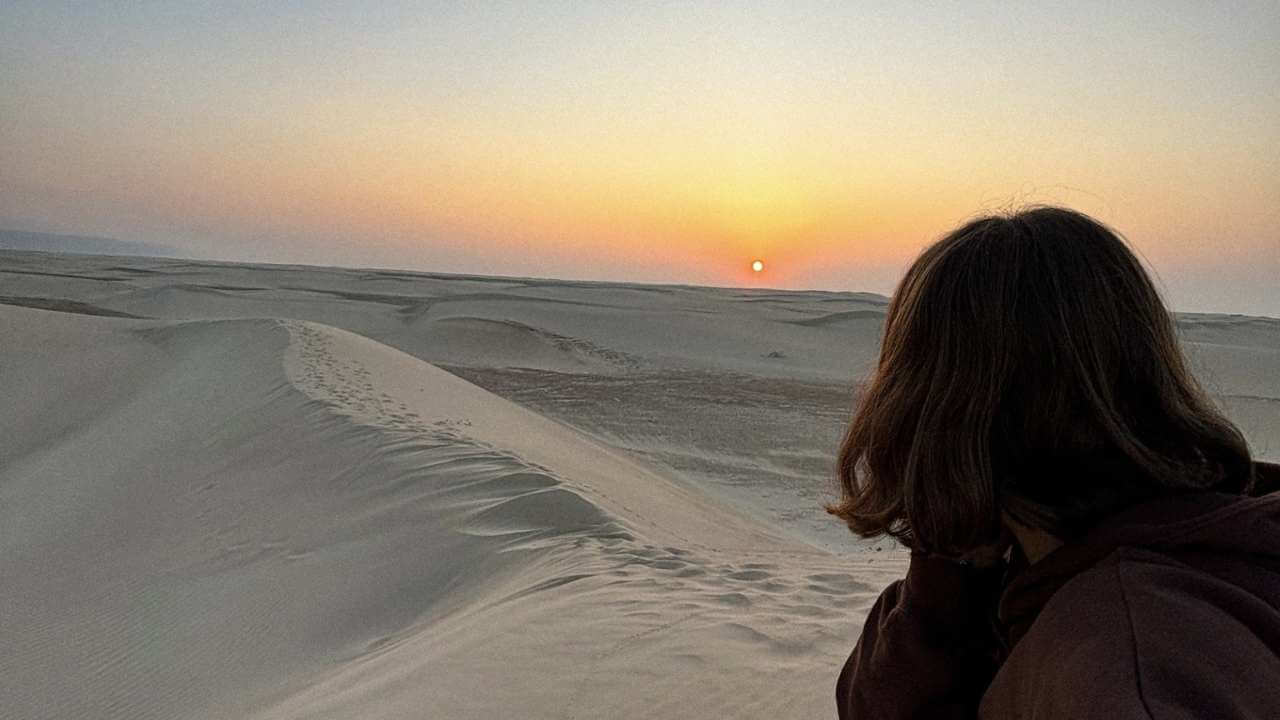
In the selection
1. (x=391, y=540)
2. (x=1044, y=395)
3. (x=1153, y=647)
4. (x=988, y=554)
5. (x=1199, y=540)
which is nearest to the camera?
(x=1153, y=647)

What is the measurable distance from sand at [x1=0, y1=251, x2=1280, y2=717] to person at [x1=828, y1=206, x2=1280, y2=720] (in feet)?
1.49

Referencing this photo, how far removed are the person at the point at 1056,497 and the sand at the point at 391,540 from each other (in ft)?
1.49

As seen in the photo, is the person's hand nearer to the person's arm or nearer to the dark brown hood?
the person's arm

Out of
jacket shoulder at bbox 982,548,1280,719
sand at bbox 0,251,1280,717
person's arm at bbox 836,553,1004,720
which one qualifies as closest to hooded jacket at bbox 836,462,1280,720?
jacket shoulder at bbox 982,548,1280,719

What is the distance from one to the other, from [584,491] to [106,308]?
29.6 m

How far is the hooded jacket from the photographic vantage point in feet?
3.44

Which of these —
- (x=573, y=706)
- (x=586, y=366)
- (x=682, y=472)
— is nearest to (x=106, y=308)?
(x=586, y=366)

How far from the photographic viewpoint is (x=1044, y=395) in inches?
53.7

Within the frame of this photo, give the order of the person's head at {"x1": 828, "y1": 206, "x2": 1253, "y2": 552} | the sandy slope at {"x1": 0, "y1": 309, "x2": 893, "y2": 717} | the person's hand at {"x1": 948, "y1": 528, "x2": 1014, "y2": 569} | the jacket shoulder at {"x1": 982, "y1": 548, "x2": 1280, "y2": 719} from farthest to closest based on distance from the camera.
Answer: the sandy slope at {"x1": 0, "y1": 309, "x2": 893, "y2": 717} < the person's hand at {"x1": 948, "y1": 528, "x2": 1014, "y2": 569} < the person's head at {"x1": 828, "y1": 206, "x2": 1253, "y2": 552} < the jacket shoulder at {"x1": 982, "y1": 548, "x2": 1280, "y2": 719}

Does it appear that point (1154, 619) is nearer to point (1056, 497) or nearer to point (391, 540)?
point (1056, 497)

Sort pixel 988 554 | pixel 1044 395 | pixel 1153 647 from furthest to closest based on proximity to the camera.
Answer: pixel 988 554, pixel 1044 395, pixel 1153 647

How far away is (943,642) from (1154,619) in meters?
0.54

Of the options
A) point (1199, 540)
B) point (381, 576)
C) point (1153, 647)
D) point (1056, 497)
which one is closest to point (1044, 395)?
point (1056, 497)

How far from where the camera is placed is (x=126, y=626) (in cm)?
586
